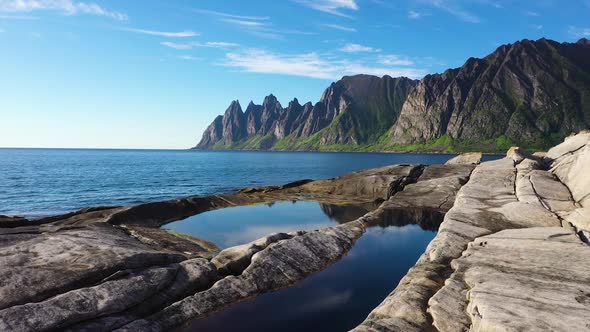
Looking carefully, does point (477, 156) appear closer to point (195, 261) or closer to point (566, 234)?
point (566, 234)

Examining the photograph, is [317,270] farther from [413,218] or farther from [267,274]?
[413,218]

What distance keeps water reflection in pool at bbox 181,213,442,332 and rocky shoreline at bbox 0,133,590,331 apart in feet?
3.23

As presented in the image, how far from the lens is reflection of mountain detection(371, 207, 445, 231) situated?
1909 inches

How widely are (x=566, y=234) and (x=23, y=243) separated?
129 feet

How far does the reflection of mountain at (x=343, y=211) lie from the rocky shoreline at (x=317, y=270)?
10.1m

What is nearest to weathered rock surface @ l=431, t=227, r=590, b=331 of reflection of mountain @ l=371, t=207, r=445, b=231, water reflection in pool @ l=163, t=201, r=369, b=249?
reflection of mountain @ l=371, t=207, r=445, b=231

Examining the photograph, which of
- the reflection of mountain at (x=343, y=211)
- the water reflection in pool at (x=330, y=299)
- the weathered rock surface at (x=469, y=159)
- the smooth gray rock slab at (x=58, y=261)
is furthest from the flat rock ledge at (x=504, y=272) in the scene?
the weathered rock surface at (x=469, y=159)

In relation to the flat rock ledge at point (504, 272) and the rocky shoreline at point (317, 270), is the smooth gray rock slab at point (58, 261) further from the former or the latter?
the flat rock ledge at point (504, 272)

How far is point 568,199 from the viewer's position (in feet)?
130

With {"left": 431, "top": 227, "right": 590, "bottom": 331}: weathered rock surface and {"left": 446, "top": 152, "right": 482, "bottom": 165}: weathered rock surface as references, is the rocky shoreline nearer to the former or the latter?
{"left": 431, "top": 227, "right": 590, "bottom": 331}: weathered rock surface

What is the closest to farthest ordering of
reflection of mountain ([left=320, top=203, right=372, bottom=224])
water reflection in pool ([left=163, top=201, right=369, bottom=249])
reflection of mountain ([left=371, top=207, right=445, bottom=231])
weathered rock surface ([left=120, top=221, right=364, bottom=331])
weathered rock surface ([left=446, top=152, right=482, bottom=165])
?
weathered rock surface ([left=120, top=221, right=364, bottom=331])
water reflection in pool ([left=163, top=201, right=369, bottom=249])
reflection of mountain ([left=371, top=207, right=445, bottom=231])
reflection of mountain ([left=320, top=203, right=372, bottom=224])
weathered rock surface ([left=446, top=152, right=482, bottom=165])

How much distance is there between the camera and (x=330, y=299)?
26.5 metres

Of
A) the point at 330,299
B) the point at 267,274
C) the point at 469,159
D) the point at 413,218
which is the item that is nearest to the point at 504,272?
the point at 330,299

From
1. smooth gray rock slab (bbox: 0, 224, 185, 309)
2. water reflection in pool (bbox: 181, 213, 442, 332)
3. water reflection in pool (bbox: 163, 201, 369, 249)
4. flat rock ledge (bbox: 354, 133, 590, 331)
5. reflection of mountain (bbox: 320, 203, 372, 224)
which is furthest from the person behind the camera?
reflection of mountain (bbox: 320, 203, 372, 224)
